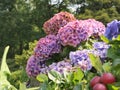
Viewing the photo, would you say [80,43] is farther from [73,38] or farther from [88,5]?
[88,5]

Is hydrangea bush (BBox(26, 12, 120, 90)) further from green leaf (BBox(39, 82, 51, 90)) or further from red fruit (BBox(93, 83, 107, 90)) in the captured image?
red fruit (BBox(93, 83, 107, 90))

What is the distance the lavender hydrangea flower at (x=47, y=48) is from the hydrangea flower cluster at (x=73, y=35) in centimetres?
9

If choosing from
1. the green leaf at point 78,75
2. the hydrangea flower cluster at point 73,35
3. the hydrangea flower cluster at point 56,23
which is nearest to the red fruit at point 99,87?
the green leaf at point 78,75

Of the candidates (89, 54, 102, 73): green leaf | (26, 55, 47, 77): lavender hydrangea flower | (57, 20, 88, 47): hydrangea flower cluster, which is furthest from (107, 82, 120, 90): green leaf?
(26, 55, 47, 77): lavender hydrangea flower

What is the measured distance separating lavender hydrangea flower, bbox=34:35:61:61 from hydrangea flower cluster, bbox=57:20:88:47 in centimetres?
9

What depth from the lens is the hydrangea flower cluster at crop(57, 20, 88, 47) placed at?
3283mm

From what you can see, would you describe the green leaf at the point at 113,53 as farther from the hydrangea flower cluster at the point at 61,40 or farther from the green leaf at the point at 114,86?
the hydrangea flower cluster at the point at 61,40

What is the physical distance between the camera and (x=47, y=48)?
132 inches

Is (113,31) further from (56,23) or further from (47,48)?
(56,23)

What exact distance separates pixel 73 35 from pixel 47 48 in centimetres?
21

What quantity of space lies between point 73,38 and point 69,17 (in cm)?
49

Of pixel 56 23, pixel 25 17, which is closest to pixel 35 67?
pixel 56 23

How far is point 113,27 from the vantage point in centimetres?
227

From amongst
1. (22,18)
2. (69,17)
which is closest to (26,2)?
(22,18)
